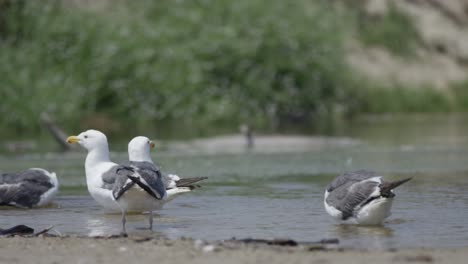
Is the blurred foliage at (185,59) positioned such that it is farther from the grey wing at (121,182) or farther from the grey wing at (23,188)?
the grey wing at (121,182)

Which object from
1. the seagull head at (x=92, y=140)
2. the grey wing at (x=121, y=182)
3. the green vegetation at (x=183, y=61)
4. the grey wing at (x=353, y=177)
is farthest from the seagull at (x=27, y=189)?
the green vegetation at (x=183, y=61)

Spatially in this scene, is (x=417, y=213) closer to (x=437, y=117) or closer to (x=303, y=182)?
(x=303, y=182)

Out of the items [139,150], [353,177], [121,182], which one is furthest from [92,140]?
[353,177]

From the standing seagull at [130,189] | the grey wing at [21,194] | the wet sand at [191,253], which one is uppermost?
the standing seagull at [130,189]

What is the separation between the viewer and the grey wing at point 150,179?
10.7m

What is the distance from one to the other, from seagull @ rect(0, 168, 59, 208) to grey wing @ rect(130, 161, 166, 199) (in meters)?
2.72

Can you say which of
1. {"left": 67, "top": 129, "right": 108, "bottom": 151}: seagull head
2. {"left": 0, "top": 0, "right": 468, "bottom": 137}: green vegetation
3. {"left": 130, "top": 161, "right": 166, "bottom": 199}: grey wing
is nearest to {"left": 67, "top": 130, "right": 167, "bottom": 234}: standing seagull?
{"left": 130, "top": 161, "right": 166, "bottom": 199}: grey wing

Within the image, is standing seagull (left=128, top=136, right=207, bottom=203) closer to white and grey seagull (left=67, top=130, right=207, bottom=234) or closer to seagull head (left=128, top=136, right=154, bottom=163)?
seagull head (left=128, top=136, right=154, bottom=163)

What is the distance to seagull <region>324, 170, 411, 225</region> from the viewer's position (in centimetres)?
1067

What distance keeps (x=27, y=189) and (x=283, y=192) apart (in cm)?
357

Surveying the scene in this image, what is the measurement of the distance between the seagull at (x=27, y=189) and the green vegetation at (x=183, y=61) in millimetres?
18893

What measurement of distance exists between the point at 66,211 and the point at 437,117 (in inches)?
1150

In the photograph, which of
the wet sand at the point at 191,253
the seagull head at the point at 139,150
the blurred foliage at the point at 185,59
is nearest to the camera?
the wet sand at the point at 191,253

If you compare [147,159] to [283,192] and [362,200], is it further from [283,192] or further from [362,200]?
[283,192]
